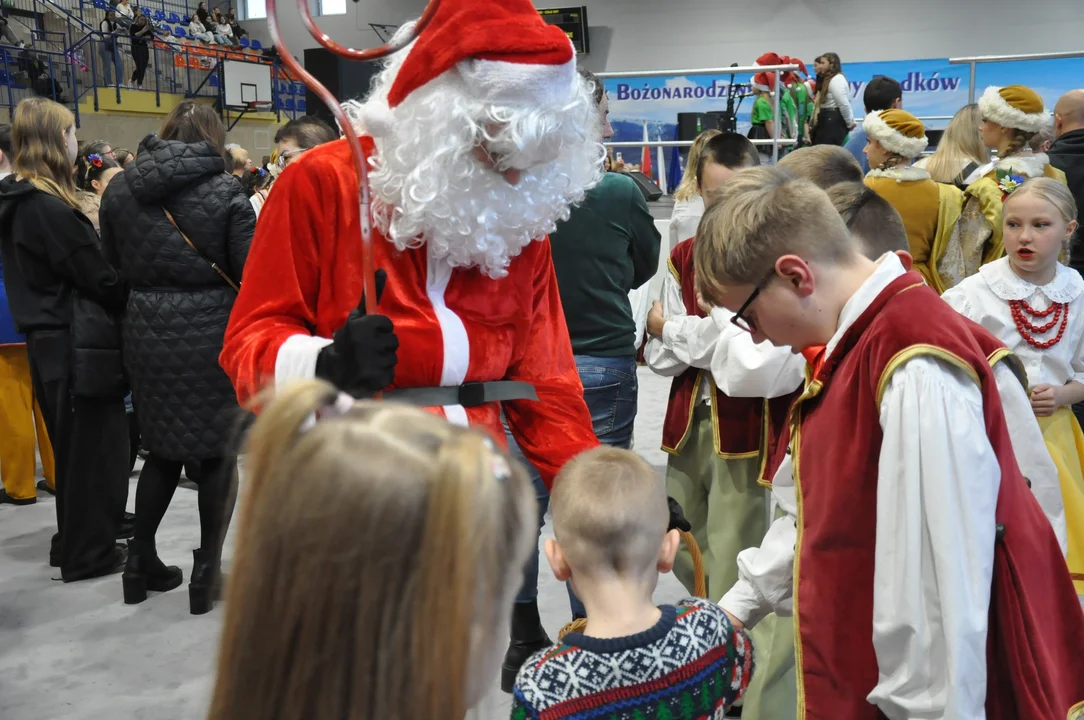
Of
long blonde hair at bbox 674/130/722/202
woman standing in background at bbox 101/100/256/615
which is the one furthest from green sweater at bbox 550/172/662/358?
woman standing in background at bbox 101/100/256/615

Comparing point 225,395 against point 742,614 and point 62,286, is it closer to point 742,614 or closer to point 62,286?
point 62,286

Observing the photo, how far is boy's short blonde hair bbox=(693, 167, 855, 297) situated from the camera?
1464 mm

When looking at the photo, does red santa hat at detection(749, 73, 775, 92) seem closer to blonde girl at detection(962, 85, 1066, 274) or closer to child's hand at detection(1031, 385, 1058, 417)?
blonde girl at detection(962, 85, 1066, 274)

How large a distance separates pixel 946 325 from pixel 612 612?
1.99 feet

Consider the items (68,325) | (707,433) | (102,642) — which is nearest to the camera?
(707,433)

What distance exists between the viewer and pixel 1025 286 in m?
2.90

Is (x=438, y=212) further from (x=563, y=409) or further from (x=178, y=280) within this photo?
(x=178, y=280)

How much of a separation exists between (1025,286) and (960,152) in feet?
5.64

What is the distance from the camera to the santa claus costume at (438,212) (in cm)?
171

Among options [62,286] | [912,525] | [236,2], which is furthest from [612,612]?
[236,2]

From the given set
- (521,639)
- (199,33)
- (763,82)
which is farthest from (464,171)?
(199,33)

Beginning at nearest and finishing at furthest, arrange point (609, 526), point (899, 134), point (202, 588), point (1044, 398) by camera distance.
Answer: point (609, 526), point (1044, 398), point (202, 588), point (899, 134)

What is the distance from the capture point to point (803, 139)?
750 cm

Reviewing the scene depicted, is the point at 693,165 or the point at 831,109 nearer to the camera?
the point at 693,165
